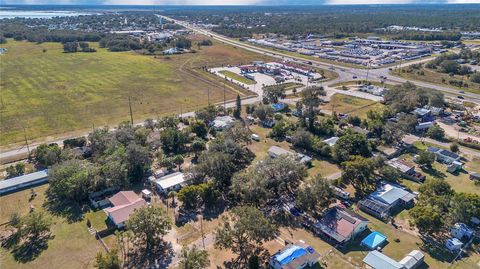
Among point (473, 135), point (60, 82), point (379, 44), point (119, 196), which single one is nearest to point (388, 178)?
point (473, 135)

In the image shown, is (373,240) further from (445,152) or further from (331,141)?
(445,152)

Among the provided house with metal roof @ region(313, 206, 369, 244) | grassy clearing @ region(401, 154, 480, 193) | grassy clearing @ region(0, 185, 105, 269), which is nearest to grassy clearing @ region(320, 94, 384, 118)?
grassy clearing @ region(401, 154, 480, 193)

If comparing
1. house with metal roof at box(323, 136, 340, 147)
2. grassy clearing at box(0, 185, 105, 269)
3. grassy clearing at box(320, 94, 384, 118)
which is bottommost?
grassy clearing at box(0, 185, 105, 269)

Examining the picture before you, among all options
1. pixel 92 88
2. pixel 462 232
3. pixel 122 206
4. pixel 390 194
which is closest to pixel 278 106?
pixel 390 194

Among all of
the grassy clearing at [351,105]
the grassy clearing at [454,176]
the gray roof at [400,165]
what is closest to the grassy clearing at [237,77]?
the grassy clearing at [351,105]

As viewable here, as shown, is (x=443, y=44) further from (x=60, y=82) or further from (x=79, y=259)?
(x=79, y=259)

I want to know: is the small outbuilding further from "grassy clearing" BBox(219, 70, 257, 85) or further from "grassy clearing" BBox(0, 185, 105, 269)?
"grassy clearing" BBox(219, 70, 257, 85)
